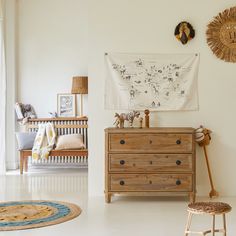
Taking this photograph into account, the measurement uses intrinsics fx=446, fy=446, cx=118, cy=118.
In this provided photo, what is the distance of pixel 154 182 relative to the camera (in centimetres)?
482

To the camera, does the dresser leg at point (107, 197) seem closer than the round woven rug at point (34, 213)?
No

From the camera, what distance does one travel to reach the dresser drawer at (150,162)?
482cm

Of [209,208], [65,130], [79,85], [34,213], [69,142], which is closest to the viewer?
[209,208]

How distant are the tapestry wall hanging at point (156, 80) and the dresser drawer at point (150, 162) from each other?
0.66 m

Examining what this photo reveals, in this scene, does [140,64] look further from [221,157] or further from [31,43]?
[31,43]

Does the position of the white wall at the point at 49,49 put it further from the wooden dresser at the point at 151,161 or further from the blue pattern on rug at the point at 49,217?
the blue pattern on rug at the point at 49,217

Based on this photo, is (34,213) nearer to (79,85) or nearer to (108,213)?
(108,213)

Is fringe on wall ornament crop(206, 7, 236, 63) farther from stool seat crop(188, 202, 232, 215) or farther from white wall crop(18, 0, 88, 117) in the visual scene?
white wall crop(18, 0, 88, 117)

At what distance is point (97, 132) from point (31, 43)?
3.37 metres

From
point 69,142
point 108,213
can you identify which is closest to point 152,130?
point 108,213

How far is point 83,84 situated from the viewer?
300 inches

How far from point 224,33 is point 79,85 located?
308cm

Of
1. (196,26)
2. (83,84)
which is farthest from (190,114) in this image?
(83,84)

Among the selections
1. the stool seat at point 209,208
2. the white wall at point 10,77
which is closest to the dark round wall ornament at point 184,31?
the stool seat at point 209,208
